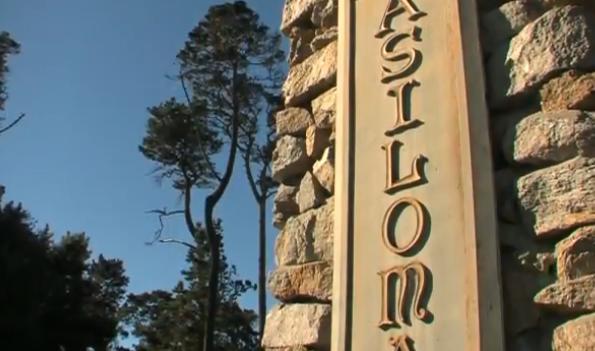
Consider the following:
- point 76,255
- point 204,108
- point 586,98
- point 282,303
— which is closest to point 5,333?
point 76,255

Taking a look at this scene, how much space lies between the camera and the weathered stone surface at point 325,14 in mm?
1997

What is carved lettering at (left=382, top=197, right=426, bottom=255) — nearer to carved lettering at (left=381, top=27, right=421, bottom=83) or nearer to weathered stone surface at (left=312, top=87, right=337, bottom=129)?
carved lettering at (left=381, top=27, right=421, bottom=83)

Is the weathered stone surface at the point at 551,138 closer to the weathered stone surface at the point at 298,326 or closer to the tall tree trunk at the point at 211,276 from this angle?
the weathered stone surface at the point at 298,326

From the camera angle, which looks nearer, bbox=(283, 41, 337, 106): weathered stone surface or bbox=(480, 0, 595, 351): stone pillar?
bbox=(480, 0, 595, 351): stone pillar

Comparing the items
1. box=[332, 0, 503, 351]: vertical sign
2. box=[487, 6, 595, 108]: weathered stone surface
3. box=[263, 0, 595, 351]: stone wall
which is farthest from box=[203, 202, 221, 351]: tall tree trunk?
box=[487, 6, 595, 108]: weathered stone surface

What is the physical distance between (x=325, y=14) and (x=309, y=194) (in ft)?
1.66

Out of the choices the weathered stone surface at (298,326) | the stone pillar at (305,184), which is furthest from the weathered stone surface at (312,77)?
the weathered stone surface at (298,326)

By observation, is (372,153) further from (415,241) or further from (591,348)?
(591,348)

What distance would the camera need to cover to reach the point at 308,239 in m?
1.82

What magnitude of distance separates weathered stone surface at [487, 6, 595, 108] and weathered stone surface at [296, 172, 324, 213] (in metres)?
0.53

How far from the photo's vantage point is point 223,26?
14.6m

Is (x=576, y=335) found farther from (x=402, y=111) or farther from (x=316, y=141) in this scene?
(x=316, y=141)

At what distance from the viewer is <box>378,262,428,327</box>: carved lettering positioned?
1.38 m

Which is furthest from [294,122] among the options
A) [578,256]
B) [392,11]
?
[578,256]
